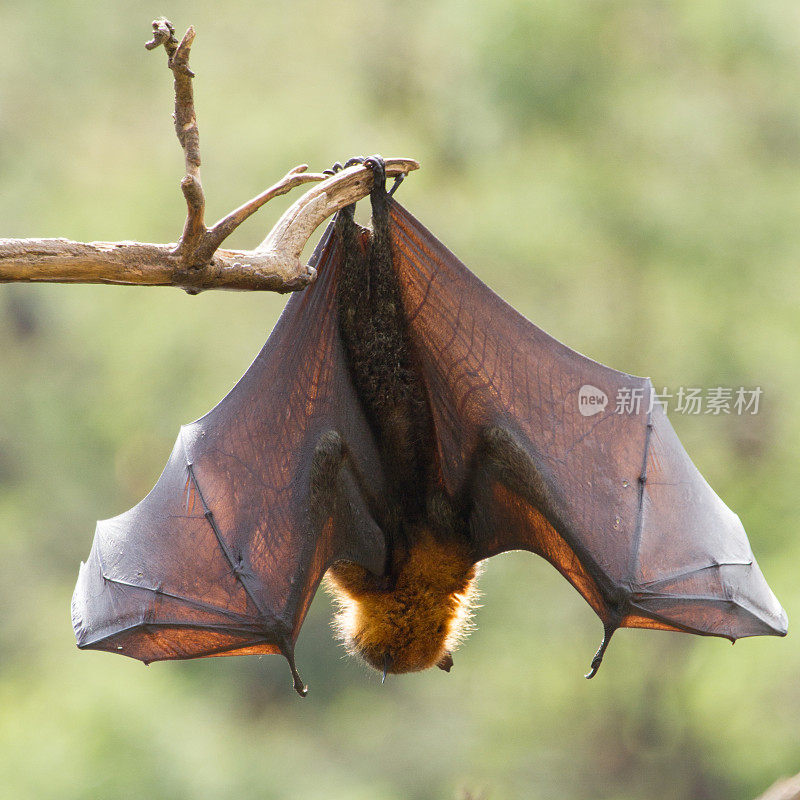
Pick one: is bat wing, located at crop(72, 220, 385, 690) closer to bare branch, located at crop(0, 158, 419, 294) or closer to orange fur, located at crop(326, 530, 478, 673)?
orange fur, located at crop(326, 530, 478, 673)

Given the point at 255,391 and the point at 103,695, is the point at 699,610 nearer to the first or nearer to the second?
the point at 255,391

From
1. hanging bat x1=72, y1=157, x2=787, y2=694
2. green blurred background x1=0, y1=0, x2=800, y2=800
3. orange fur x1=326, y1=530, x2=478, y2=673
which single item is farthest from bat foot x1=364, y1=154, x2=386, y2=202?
green blurred background x1=0, y1=0, x2=800, y2=800

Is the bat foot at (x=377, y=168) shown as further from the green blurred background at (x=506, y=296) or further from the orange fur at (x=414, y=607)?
the green blurred background at (x=506, y=296)

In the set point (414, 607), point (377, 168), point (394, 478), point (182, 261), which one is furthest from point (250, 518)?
point (182, 261)

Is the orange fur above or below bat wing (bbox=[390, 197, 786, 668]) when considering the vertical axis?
below

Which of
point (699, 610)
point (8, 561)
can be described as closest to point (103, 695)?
point (8, 561)

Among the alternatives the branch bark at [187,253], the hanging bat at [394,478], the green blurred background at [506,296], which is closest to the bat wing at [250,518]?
the hanging bat at [394,478]

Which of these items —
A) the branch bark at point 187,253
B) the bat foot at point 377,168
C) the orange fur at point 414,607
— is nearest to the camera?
the branch bark at point 187,253
